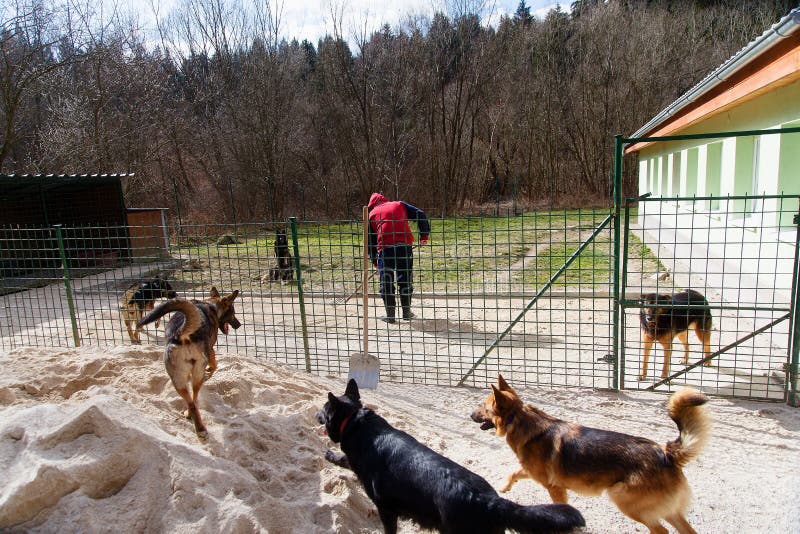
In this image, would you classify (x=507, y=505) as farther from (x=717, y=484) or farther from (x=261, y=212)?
(x=261, y=212)

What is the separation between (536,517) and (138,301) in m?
6.52

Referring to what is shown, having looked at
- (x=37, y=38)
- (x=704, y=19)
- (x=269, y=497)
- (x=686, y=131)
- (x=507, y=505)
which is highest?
(x=704, y=19)

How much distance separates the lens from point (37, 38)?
14883mm

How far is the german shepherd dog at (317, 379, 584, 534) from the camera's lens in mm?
2264

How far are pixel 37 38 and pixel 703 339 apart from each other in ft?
59.6

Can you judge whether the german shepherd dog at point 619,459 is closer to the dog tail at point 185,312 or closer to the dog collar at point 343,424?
the dog collar at point 343,424

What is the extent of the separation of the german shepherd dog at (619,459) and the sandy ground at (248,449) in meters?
0.49

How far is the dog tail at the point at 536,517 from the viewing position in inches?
85.1

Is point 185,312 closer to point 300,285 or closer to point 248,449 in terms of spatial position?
point 248,449

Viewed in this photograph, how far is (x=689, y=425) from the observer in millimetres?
2691

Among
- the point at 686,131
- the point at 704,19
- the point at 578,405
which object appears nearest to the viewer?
the point at 578,405

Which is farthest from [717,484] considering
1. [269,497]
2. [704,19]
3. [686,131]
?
[704,19]

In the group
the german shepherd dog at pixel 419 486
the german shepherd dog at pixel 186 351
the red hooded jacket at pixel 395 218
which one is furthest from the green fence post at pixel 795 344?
the german shepherd dog at pixel 186 351

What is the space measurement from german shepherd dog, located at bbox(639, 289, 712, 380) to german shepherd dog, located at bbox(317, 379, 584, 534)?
3003 mm
